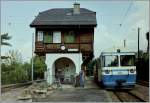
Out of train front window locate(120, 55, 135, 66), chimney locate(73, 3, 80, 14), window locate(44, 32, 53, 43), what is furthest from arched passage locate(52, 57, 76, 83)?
train front window locate(120, 55, 135, 66)

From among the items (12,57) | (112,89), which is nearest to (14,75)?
(12,57)

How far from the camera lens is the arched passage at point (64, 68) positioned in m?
36.7

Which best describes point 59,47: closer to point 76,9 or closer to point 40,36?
point 40,36

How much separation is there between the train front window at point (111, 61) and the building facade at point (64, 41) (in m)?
9.69

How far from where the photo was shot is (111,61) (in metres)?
25.8

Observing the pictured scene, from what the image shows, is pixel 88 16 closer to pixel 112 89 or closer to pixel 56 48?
pixel 56 48

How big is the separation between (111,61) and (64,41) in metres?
12.3

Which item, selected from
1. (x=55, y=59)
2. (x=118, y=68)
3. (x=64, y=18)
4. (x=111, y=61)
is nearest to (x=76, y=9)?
(x=64, y=18)

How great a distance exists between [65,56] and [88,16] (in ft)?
17.2

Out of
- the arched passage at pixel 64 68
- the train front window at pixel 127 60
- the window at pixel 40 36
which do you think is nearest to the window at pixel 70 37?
the arched passage at pixel 64 68

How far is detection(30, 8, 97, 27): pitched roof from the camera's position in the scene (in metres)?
37.1

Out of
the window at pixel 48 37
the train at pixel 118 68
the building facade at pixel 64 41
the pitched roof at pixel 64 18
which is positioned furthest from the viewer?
the window at pixel 48 37

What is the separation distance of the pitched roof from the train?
1065cm

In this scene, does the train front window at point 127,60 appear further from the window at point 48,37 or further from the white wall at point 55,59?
the window at point 48,37
